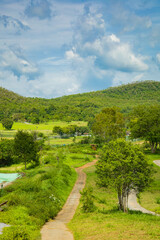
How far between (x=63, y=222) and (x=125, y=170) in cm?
722

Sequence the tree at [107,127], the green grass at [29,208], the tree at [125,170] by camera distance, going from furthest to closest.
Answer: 1. the tree at [107,127]
2. the tree at [125,170]
3. the green grass at [29,208]

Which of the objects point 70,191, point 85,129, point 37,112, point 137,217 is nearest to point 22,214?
point 137,217

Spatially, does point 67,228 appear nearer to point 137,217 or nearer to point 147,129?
point 137,217

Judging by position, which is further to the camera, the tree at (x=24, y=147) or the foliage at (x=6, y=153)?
the foliage at (x=6, y=153)

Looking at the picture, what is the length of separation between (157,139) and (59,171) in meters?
34.4

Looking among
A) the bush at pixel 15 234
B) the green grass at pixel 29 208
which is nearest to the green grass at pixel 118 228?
the green grass at pixel 29 208

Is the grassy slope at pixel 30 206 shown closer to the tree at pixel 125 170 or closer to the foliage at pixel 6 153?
the tree at pixel 125 170

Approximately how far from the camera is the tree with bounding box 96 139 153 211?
796 inches

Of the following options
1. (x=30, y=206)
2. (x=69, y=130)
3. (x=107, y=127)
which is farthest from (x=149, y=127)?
(x=69, y=130)

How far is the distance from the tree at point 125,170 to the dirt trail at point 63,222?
16.8ft

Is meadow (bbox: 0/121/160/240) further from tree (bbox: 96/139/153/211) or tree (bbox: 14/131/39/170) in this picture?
tree (bbox: 14/131/39/170)

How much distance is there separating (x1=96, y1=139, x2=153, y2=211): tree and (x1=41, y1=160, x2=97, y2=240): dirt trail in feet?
16.8

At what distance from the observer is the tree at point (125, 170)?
2022 cm

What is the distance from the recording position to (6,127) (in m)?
134
